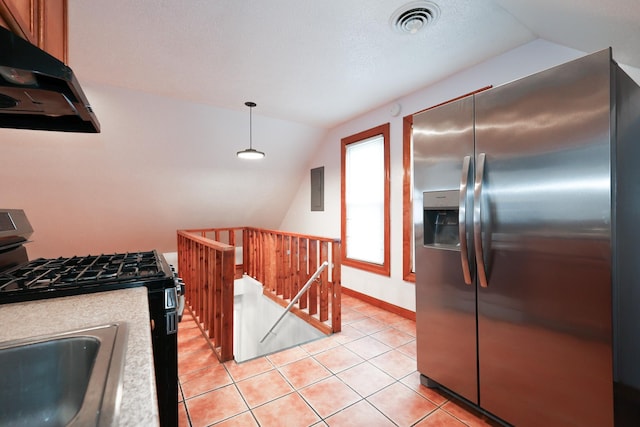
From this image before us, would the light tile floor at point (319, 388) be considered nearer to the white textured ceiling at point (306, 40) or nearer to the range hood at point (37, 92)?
the range hood at point (37, 92)

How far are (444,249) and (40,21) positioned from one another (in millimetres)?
2095

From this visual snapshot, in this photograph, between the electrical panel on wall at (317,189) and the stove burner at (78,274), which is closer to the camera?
the stove burner at (78,274)

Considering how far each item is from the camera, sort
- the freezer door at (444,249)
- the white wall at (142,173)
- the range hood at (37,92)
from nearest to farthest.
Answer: the range hood at (37,92)
the freezer door at (444,249)
the white wall at (142,173)

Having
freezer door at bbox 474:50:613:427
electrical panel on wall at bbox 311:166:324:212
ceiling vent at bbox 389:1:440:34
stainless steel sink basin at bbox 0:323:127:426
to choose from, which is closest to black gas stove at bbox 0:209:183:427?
stainless steel sink basin at bbox 0:323:127:426

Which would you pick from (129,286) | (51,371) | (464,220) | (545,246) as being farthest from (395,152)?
(51,371)

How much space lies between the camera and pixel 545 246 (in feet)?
4.51

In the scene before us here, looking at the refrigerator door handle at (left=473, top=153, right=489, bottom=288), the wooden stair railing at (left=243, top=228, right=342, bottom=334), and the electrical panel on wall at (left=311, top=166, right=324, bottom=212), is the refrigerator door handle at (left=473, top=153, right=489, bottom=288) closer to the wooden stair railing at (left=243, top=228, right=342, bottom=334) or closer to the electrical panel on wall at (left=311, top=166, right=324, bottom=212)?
the wooden stair railing at (left=243, top=228, right=342, bottom=334)

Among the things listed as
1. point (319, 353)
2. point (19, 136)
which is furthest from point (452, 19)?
point (19, 136)

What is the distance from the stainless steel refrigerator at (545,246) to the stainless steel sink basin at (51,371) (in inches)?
63.8

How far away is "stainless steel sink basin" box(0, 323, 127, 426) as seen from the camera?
0.71 m

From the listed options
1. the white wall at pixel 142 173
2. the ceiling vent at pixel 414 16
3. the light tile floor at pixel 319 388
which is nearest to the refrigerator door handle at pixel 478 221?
the light tile floor at pixel 319 388

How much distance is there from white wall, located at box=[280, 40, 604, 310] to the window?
0.30 ft

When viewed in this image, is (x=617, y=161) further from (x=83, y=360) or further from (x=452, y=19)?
(x=83, y=360)

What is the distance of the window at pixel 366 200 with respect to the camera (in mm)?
3432
